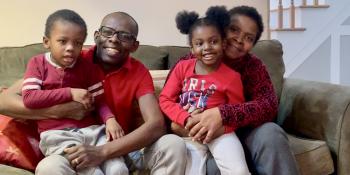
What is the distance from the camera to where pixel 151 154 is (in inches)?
→ 59.4

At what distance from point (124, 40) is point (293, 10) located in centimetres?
262

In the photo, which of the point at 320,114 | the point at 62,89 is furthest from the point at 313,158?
the point at 62,89

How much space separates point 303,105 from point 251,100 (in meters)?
0.37

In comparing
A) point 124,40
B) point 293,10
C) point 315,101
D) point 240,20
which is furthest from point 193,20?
point 293,10

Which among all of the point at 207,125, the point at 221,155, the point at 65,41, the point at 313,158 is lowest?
the point at 313,158

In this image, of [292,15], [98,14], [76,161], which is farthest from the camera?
[292,15]

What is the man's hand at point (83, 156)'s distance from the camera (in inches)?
53.2

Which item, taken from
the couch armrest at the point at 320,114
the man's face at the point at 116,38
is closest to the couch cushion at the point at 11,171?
the man's face at the point at 116,38

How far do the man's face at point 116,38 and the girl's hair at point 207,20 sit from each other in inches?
9.1

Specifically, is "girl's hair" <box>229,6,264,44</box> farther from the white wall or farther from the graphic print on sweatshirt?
the white wall

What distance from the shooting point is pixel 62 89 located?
147cm

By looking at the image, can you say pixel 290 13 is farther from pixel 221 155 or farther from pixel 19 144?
pixel 19 144

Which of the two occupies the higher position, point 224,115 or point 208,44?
point 208,44

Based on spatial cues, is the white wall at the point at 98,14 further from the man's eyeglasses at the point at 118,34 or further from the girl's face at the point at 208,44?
the girl's face at the point at 208,44
